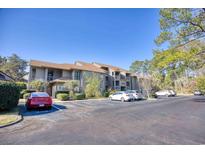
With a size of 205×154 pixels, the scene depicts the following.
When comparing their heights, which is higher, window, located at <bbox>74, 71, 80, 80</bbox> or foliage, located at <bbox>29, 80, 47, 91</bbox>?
window, located at <bbox>74, 71, 80, 80</bbox>

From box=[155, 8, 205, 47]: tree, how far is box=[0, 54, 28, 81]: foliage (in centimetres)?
4554

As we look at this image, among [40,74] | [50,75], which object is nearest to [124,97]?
[50,75]

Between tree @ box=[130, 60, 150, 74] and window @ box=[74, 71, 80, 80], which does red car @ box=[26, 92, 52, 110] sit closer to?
window @ box=[74, 71, 80, 80]

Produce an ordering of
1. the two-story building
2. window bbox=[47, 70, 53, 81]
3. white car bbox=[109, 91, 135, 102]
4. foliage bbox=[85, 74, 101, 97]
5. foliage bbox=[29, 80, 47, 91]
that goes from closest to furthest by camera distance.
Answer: white car bbox=[109, 91, 135, 102], foliage bbox=[29, 80, 47, 91], foliage bbox=[85, 74, 101, 97], the two-story building, window bbox=[47, 70, 53, 81]

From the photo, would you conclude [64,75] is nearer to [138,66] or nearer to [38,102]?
[38,102]

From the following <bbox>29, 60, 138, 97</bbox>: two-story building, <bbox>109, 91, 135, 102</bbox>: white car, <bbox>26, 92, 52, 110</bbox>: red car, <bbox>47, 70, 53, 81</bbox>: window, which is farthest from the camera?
<bbox>47, 70, 53, 81</bbox>: window

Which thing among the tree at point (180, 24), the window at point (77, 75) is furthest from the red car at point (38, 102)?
the window at point (77, 75)

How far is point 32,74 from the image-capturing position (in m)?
27.0

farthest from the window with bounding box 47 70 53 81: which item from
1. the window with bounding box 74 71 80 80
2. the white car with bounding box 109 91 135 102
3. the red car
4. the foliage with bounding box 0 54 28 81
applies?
the foliage with bounding box 0 54 28 81

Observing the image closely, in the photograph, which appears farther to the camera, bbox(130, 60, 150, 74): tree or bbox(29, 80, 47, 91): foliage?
bbox(130, 60, 150, 74): tree

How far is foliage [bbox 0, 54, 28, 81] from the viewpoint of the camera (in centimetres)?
4684

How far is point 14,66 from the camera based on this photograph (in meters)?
48.1

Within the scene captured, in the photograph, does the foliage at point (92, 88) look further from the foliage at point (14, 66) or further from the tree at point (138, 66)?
the foliage at point (14, 66)
